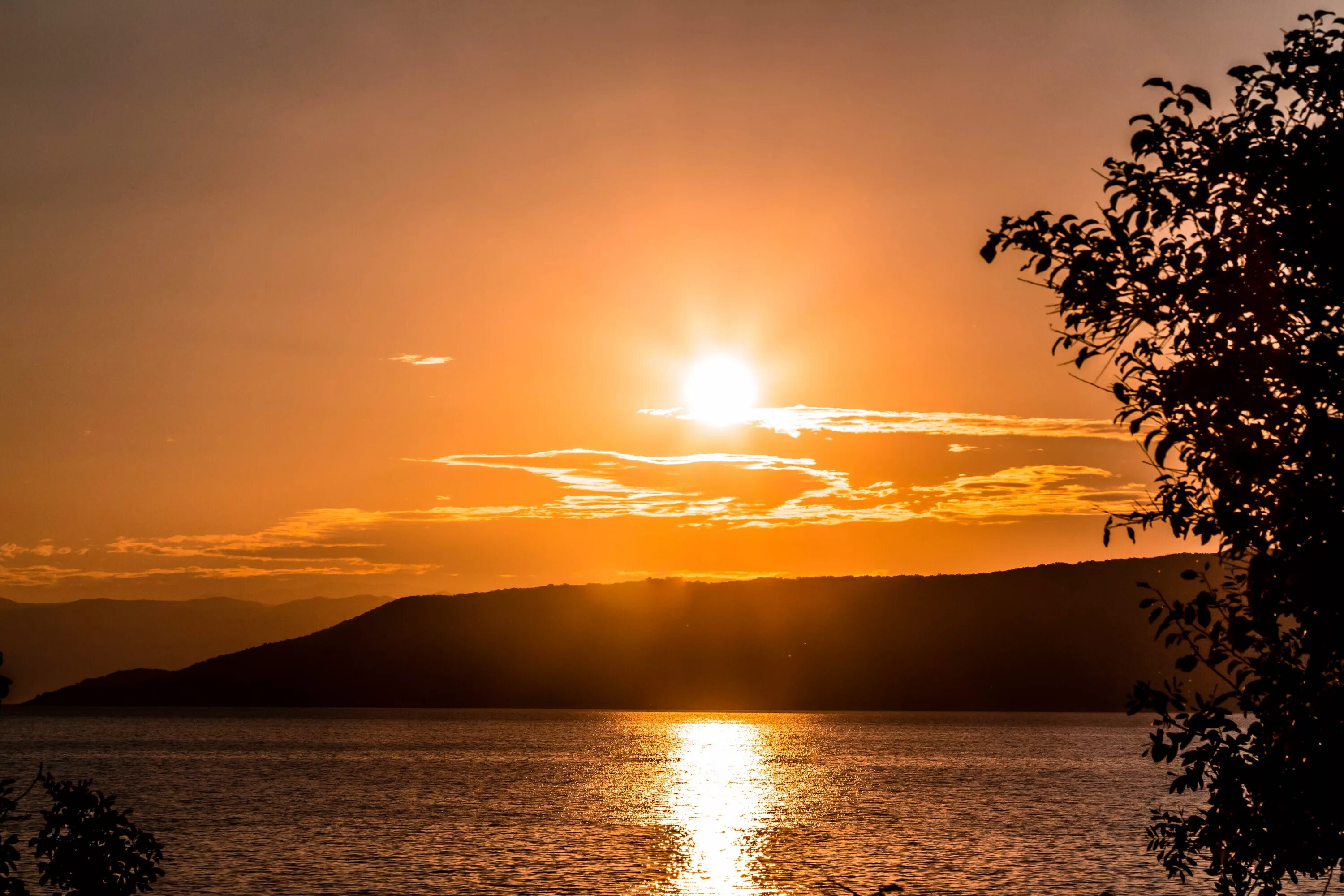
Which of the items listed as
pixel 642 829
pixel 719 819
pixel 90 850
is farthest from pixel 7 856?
pixel 719 819

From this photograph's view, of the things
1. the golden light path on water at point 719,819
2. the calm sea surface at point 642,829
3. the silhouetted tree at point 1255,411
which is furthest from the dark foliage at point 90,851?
the golden light path on water at point 719,819

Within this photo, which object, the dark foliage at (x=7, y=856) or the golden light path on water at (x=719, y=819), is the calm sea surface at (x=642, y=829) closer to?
the golden light path on water at (x=719, y=819)

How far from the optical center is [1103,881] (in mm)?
63844

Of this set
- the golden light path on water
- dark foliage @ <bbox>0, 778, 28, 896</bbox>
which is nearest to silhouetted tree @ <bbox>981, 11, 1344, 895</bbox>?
dark foliage @ <bbox>0, 778, 28, 896</bbox>

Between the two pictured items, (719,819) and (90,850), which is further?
(719,819)

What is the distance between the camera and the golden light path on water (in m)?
65.4

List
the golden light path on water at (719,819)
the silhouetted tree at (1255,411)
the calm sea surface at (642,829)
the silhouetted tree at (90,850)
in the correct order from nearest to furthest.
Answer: the silhouetted tree at (1255,411), the silhouetted tree at (90,850), the calm sea surface at (642,829), the golden light path on water at (719,819)

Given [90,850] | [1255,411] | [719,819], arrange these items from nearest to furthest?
[1255,411]
[90,850]
[719,819]

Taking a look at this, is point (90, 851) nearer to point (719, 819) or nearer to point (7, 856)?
point (7, 856)

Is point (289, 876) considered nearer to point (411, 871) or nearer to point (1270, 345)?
point (411, 871)

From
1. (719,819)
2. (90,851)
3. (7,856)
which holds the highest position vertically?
(7,856)

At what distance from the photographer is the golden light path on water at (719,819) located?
65.4 meters

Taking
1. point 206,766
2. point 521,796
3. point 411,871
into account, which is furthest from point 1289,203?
point 206,766

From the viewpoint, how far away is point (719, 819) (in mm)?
100375
